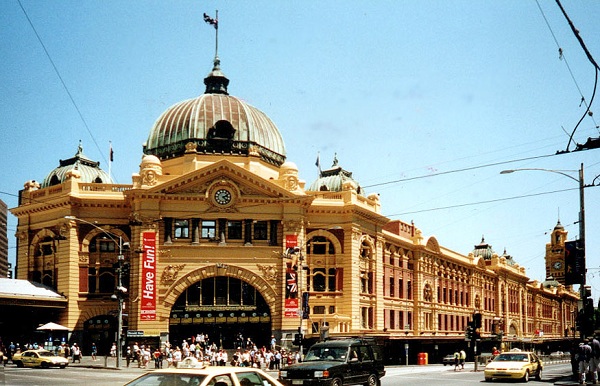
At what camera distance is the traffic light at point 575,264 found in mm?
34156

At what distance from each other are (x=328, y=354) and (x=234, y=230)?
3668 centimetres

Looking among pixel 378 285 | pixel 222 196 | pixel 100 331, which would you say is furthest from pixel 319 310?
pixel 100 331

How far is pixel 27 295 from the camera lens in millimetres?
58188

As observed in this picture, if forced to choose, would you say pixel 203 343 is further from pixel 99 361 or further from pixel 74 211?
pixel 74 211

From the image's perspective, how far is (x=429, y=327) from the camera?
277 ft

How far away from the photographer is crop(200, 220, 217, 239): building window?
202ft

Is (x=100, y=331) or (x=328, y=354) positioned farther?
(x=100, y=331)

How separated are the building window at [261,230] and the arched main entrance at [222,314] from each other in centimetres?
392

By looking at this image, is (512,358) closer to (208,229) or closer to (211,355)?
(211,355)

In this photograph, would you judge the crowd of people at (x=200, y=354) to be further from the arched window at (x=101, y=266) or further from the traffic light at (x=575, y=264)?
the traffic light at (x=575, y=264)

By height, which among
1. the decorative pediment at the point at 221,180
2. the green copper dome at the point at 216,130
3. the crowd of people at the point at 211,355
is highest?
the green copper dome at the point at 216,130

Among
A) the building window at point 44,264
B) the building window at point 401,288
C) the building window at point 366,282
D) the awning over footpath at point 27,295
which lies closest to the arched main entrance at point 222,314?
the awning over footpath at point 27,295

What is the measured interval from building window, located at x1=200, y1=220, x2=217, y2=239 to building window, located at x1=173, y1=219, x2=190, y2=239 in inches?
47.1

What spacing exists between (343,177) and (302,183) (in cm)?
1167
